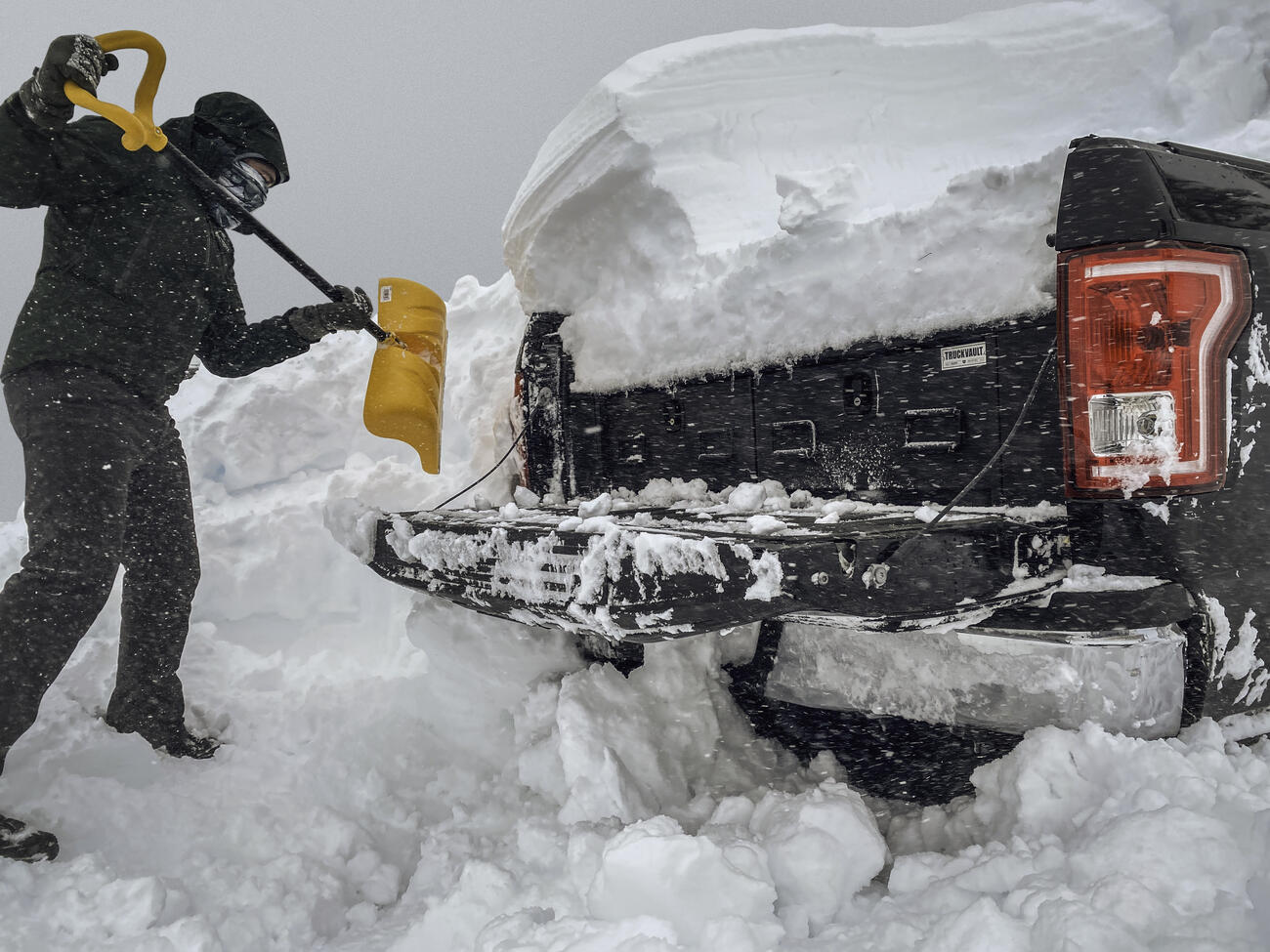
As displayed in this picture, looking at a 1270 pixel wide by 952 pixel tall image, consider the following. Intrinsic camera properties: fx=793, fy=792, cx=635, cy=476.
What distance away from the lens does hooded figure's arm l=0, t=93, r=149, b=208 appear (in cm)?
207

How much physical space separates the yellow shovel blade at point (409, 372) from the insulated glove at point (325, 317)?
27 centimetres

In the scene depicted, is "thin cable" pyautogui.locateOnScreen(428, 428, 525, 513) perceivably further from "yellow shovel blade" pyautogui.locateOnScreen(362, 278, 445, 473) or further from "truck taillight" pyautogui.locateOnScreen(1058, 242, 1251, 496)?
"truck taillight" pyautogui.locateOnScreen(1058, 242, 1251, 496)

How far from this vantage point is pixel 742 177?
299 centimetres

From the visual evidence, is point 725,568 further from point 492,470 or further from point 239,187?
point 239,187

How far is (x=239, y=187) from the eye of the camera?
8.87 feet

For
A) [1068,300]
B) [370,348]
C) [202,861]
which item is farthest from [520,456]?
[370,348]

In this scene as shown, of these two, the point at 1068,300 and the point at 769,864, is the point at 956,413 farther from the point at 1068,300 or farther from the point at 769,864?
the point at 769,864

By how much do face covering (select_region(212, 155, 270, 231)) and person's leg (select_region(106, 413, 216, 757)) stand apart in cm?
71

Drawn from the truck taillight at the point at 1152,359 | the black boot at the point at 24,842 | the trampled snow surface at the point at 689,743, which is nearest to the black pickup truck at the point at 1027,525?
the truck taillight at the point at 1152,359

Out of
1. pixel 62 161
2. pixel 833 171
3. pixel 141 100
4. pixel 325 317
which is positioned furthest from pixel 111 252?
pixel 833 171

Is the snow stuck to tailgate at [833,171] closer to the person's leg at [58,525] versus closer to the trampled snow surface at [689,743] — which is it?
the trampled snow surface at [689,743]

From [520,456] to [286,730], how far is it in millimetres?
1320

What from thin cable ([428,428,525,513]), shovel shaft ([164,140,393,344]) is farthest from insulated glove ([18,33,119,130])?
thin cable ([428,428,525,513])

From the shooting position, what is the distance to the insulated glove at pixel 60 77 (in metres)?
1.97
